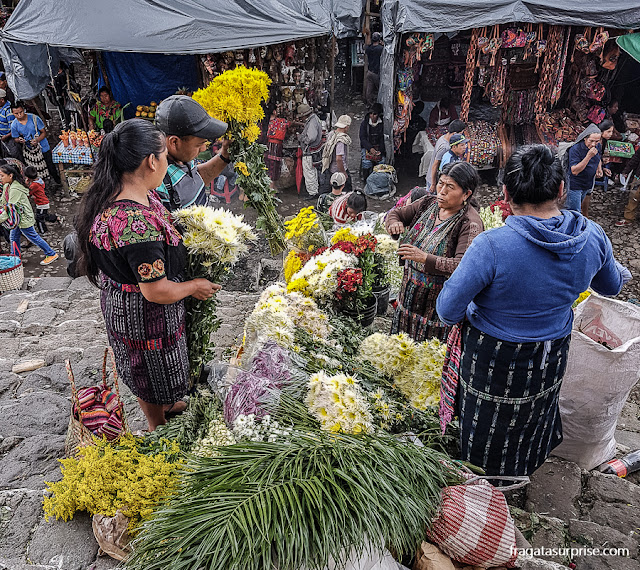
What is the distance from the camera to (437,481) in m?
1.81

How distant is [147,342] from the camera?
2650 mm

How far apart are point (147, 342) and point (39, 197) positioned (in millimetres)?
5762

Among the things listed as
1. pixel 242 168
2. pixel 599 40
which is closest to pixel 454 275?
pixel 242 168

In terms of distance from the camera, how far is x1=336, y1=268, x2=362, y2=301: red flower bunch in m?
3.05

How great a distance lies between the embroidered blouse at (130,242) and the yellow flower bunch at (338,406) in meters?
0.90

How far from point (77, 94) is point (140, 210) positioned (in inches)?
297

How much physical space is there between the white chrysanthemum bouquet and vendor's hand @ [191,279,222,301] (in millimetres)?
100

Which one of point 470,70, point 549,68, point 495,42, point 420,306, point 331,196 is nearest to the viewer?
point 420,306

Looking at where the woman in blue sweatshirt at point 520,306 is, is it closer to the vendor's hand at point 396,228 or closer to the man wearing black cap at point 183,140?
the vendor's hand at point 396,228

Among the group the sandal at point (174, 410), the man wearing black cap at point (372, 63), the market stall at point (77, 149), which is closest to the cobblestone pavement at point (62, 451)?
the sandal at point (174, 410)

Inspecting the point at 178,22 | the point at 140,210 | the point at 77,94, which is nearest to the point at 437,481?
the point at 140,210

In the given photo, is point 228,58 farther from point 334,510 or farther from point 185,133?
point 334,510

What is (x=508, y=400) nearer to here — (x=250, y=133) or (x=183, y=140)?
(x=183, y=140)

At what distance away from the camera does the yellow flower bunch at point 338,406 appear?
6.44 ft
